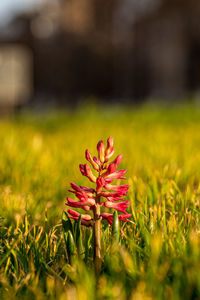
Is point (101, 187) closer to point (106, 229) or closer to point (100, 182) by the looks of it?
point (100, 182)

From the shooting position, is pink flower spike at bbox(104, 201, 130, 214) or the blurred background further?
the blurred background

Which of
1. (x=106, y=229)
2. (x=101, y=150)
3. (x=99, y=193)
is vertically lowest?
(x=106, y=229)

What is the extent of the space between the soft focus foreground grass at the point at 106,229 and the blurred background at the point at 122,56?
8969 mm

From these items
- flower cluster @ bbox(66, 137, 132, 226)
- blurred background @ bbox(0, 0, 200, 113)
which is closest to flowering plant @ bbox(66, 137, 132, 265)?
flower cluster @ bbox(66, 137, 132, 226)

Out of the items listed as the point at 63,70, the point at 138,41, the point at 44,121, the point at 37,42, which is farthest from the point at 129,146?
the point at 37,42

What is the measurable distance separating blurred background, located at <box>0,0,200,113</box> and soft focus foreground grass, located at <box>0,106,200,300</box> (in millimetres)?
8969

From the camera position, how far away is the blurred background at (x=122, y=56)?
12609 mm

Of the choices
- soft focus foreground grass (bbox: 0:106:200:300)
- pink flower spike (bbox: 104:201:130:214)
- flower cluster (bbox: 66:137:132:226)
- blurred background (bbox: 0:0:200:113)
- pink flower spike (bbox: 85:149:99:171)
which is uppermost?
blurred background (bbox: 0:0:200:113)

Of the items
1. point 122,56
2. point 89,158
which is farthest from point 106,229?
point 122,56

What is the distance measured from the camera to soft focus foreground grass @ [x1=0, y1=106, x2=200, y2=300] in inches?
33.0

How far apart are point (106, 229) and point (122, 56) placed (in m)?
14.2

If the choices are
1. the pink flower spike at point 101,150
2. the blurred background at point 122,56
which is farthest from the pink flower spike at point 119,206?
the blurred background at point 122,56

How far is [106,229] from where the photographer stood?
1.07m

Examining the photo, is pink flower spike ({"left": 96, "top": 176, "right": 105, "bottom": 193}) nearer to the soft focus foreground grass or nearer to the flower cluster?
the flower cluster
